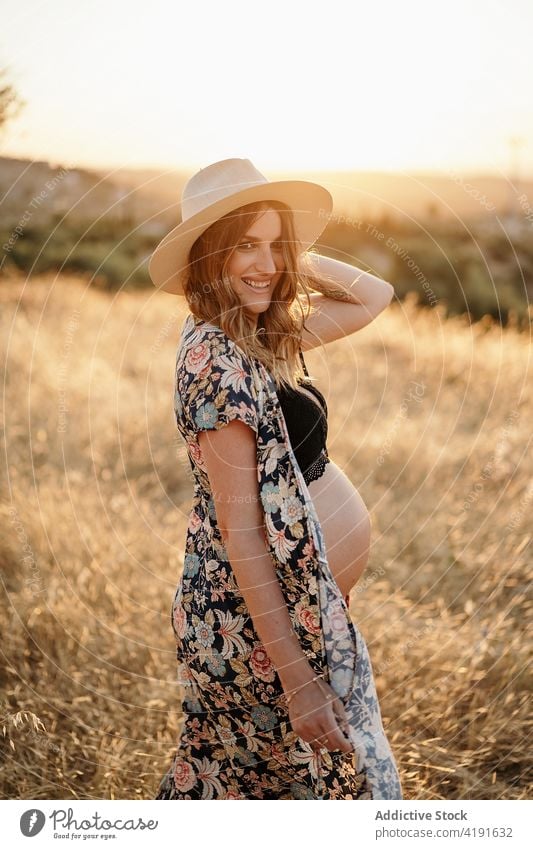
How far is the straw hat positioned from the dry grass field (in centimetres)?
125

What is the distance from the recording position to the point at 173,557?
134 inches

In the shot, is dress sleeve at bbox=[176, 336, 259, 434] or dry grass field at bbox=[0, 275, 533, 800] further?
dry grass field at bbox=[0, 275, 533, 800]

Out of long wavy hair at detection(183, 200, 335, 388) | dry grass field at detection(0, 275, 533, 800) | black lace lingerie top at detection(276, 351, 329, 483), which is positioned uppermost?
long wavy hair at detection(183, 200, 335, 388)

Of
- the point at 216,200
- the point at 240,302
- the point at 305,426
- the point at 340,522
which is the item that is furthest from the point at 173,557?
the point at 216,200

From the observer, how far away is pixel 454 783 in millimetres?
2301

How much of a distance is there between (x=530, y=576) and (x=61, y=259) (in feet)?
24.0

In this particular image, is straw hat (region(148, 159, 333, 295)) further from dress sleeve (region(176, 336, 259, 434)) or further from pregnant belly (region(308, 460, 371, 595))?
pregnant belly (region(308, 460, 371, 595))

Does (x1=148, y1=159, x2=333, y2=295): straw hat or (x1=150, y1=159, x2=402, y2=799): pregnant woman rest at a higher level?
(x1=148, y1=159, x2=333, y2=295): straw hat

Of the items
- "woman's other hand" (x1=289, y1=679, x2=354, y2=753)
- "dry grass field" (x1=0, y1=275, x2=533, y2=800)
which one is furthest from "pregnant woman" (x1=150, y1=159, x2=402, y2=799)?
"dry grass field" (x1=0, y1=275, x2=533, y2=800)

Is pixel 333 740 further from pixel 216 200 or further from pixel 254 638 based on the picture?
pixel 216 200

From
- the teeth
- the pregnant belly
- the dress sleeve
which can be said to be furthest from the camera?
the pregnant belly

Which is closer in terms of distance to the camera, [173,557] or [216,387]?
[216,387]

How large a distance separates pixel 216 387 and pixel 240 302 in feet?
0.67

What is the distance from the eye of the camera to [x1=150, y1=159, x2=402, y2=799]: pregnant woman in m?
1.58
